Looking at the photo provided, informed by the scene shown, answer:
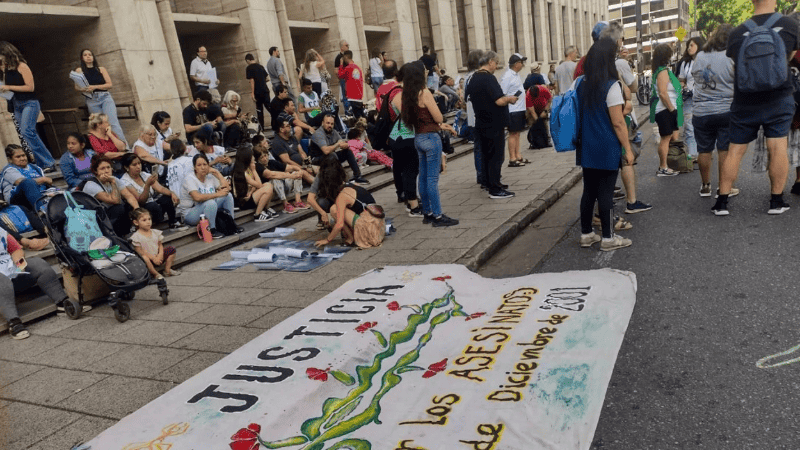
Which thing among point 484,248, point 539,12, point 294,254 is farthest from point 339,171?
point 539,12

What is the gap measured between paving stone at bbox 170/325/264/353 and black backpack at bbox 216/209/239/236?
3.23 meters

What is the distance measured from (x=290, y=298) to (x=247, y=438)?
7.22ft

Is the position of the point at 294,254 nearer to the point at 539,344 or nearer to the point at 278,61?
the point at 539,344

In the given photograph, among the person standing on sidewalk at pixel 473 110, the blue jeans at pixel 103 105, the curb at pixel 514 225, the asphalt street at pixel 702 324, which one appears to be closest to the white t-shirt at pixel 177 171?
the blue jeans at pixel 103 105

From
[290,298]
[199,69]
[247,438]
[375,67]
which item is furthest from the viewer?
[375,67]

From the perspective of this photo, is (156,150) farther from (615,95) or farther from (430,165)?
(615,95)

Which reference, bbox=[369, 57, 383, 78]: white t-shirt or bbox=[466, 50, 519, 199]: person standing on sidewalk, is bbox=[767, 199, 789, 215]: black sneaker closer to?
bbox=[466, 50, 519, 199]: person standing on sidewalk

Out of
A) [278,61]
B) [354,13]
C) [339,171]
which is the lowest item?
[339,171]

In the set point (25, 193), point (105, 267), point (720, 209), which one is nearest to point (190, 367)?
point (105, 267)

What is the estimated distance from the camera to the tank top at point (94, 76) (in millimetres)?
8742

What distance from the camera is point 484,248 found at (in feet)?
18.0

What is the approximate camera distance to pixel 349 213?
20.7 feet

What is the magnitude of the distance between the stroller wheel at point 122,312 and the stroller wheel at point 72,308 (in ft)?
1.65

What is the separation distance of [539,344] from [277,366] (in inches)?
65.8
